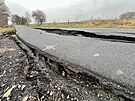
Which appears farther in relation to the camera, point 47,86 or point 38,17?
point 38,17

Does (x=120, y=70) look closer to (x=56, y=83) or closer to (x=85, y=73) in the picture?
(x=85, y=73)

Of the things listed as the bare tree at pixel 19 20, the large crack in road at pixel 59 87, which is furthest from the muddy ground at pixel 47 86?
the bare tree at pixel 19 20

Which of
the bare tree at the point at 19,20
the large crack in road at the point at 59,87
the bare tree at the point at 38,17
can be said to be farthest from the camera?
the bare tree at the point at 38,17

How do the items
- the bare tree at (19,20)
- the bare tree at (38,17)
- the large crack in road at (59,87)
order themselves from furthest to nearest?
the bare tree at (38,17) → the bare tree at (19,20) → the large crack in road at (59,87)

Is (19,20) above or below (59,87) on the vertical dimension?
above

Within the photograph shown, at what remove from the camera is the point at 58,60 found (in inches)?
112

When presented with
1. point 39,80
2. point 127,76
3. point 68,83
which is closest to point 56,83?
point 68,83

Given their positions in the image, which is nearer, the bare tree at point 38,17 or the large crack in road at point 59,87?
the large crack in road at point 59,87

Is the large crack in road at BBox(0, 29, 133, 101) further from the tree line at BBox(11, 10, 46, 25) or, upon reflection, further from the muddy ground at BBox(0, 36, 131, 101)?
the tree line at BBox(11, 10, 46, 25)

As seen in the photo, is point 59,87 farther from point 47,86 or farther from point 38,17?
point 38,17

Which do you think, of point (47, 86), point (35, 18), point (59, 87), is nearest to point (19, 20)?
point (35, 18)

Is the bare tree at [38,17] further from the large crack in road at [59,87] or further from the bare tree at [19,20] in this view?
Result: the large crack in road at [59,87]

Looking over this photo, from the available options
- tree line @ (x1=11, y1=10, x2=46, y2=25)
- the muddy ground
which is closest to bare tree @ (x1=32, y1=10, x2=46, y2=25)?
tree line @ (x1=11, y1=10, x2=46, y2=25)

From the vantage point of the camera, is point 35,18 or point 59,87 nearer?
point 59,87
